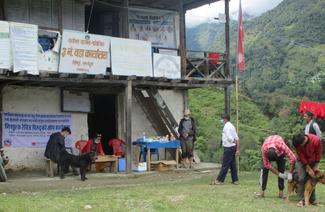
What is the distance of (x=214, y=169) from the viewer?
18.1 metres

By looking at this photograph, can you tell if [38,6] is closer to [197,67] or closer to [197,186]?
[197,67]

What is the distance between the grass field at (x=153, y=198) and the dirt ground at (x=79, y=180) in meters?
0.28

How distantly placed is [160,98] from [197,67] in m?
1.72

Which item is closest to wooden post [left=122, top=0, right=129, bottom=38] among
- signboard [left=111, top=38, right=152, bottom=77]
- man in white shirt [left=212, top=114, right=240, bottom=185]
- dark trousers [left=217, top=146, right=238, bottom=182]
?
signboard [left=111, top=38, right=152, bottom=77]

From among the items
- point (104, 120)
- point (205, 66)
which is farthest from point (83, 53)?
point (104, 120)

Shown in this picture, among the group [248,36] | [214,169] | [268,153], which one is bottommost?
[214,169]

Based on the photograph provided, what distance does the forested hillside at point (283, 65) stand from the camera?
3966 cm

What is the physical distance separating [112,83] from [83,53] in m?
1.44

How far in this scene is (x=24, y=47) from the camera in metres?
14.2

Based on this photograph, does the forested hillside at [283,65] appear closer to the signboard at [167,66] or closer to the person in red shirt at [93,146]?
the signboard at [167,66]

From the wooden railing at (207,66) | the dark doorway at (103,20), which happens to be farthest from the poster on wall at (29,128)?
the wooden railing at (207,66)

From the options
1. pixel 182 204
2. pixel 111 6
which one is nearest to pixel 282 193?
pixel 182 204

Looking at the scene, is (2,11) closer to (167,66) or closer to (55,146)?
(55,146)

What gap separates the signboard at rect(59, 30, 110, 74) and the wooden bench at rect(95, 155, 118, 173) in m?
2.52
